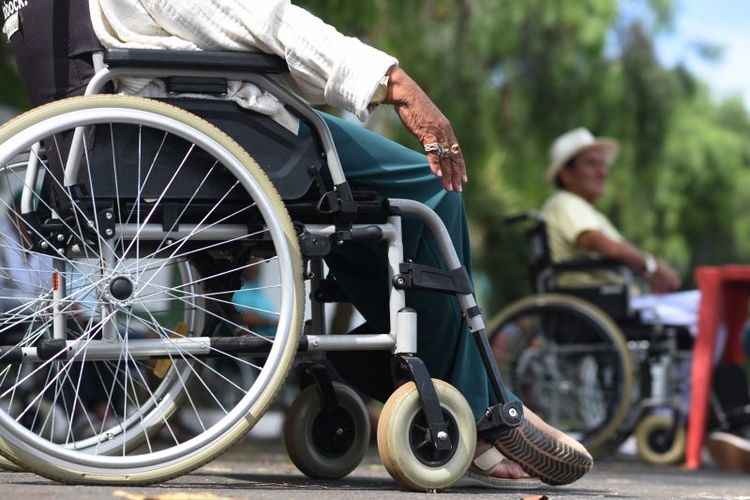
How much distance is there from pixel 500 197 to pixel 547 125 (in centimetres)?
576

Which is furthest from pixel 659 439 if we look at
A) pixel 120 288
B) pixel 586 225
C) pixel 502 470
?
pixel 120 288

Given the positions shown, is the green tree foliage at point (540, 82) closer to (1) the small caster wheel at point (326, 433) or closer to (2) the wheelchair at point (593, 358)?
(2) the wheelchair at point (593, 358)

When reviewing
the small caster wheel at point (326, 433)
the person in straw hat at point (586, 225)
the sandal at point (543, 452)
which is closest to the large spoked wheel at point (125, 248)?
the small caster wheel at point (326, 433)

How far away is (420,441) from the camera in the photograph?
11.7 ft

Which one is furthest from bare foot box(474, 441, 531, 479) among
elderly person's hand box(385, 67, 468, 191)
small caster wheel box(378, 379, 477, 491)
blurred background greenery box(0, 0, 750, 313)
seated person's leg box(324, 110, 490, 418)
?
blurred background greenery box(0, 0, 750, 313)

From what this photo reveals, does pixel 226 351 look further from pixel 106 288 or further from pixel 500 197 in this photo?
pixel 500 197

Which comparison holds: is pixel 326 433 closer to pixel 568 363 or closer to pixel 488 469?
pixel 488 469

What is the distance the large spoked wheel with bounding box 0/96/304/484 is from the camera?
3275 mm

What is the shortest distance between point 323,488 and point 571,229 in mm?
4736

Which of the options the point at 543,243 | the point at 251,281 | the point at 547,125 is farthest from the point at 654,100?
the point at 251,281

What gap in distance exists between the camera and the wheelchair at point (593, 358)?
7.63m

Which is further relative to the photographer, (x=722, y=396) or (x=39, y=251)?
(x=722, y=396)

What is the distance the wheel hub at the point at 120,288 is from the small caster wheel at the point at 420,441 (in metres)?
0.65

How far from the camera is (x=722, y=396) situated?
781 centimetres
